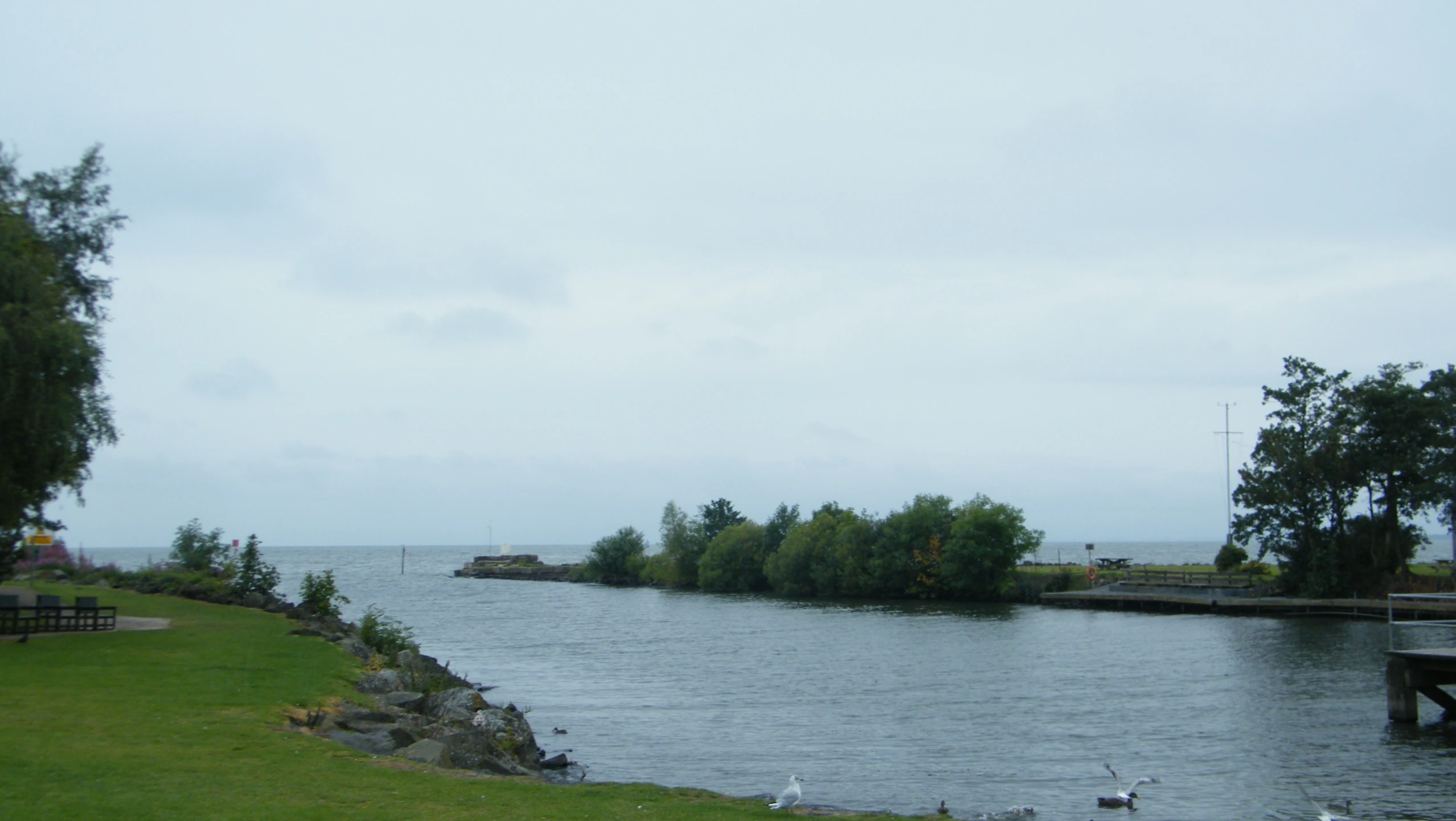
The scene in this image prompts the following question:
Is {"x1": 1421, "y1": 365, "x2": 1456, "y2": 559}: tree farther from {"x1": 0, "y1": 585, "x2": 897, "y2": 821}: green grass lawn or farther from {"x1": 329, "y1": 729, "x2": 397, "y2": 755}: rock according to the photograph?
{"x1": 329, "y1": 729, "x2": 397, "y2": 755}: rock

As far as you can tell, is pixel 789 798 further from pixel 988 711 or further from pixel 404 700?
pixel 988 711

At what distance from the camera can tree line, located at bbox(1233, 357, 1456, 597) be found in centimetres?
6431

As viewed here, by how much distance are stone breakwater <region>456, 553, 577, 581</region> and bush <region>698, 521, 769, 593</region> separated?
38087 millimetres

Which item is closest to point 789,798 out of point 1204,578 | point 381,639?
point 381,639

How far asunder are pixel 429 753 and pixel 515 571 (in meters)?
148

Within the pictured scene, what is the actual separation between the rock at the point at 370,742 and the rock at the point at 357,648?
43.1 ft

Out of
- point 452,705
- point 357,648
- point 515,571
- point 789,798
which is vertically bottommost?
point 515,571

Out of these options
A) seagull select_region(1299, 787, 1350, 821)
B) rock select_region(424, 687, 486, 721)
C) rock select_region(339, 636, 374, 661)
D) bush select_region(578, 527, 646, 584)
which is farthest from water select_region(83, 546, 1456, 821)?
bush select_region(578, 527, 646, 584)

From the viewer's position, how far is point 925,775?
72.8ft

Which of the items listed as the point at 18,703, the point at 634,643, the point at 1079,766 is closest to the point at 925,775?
the point at 1079,766

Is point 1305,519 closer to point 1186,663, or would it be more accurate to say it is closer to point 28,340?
point 1186,663

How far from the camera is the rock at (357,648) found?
97.2 ft

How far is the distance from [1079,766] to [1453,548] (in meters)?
53.6

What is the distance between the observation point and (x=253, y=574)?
48.3m
